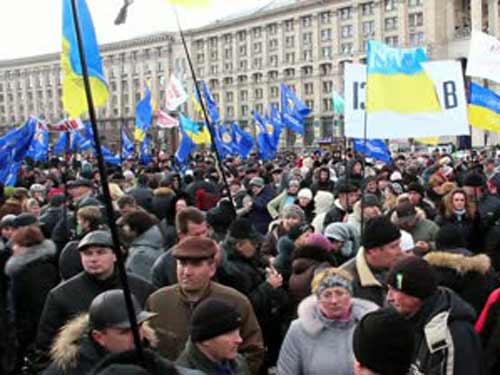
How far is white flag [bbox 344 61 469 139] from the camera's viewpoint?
Answer: 7797 millimetres

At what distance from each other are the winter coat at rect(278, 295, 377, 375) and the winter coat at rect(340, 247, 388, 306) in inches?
24.0

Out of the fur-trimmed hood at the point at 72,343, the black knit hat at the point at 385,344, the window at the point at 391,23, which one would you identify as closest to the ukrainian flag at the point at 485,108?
the fur-trimmed hood at the point at 72,343

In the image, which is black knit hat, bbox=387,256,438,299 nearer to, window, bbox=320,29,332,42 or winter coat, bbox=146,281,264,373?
winter coat, bbox=146,281,264,373

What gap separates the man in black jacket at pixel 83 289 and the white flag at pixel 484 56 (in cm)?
706

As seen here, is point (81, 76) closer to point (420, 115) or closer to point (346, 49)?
point (420, 115)

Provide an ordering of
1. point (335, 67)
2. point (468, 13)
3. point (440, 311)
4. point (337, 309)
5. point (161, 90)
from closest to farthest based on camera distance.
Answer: point (440, 311), point (337, 309), point (468, 13), point (335, 67), point (161, 90)

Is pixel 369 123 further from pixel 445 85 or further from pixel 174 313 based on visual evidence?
pixel 174 313

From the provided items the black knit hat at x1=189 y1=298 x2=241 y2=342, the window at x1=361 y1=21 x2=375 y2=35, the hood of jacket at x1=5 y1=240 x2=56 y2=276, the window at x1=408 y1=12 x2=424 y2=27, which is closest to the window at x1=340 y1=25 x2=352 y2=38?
the window at x1=361 y1=21 x2=375 y2=35

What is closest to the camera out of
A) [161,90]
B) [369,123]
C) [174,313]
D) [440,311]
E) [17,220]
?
[440,311]

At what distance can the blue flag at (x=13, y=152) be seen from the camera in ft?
41.0

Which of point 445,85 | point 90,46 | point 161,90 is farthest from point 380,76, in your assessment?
point 161,90

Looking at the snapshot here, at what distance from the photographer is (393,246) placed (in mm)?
4672

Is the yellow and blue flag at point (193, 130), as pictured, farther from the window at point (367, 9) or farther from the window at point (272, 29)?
the window at point (272, 29)

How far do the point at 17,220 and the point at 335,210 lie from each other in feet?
11.8
